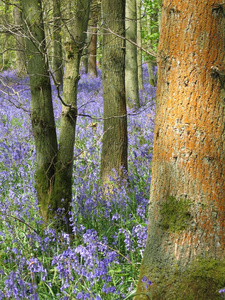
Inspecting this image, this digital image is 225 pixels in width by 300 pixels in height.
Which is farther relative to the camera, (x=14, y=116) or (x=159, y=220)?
(x=14, y=116)

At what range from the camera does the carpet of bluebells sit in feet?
8.96

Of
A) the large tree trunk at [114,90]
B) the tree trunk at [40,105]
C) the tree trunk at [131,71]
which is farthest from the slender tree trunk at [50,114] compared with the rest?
the tree trunk at [131,71]

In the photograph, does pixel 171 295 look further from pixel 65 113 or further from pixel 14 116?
pixel 14 116

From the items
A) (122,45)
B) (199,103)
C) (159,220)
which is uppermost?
(122,45)

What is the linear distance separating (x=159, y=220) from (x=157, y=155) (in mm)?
494

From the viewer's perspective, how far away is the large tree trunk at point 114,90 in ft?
17.0

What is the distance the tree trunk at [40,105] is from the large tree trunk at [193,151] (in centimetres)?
159

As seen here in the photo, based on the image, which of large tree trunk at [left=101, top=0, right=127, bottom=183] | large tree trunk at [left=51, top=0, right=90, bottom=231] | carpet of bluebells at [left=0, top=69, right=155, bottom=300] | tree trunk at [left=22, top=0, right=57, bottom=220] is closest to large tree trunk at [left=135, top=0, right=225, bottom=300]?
carpet of bluebells at [left=0, top=69, right=155, bottom=300]

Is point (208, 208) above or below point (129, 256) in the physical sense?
above

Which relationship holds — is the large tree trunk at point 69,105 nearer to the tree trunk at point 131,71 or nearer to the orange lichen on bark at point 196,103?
the orange lichen on bark at point 196,103

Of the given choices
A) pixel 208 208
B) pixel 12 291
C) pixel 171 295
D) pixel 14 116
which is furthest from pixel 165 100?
pixel 14 116

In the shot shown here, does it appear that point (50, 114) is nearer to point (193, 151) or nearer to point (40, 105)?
point (40, 105)

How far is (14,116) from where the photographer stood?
1041 cm

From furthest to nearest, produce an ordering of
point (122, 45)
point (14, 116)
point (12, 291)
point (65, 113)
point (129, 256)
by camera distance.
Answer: point (14, 116), point (122, 45), point (65, 113), point (129, 256), point (12, 291)
